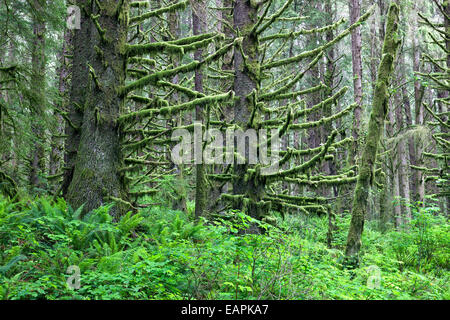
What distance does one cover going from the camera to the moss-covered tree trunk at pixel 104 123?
6945 millimetres

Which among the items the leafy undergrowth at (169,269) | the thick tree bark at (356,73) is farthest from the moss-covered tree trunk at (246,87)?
the thick tree bark at (356,73)

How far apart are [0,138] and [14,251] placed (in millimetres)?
4339

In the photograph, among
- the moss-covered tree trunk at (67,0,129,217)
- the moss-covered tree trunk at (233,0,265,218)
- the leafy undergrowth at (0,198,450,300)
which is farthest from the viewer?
the moss-covered tree trunk at (233,0,265,218)

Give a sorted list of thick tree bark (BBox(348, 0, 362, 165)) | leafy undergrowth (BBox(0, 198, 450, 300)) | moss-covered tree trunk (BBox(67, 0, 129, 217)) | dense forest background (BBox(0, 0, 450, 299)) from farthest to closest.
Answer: thick tree bark (BBox(348, 0, 362, 165))
moss-covered tree trunk (BBox(67, 0, 129, 217))
dense forest background (BBox(0, 0, 450, 299))
leafy undergrowth (BBox(0, 198, 450, 300))

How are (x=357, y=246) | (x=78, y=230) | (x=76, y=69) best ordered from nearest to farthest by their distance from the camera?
(x=78, y=230) < (x=357, y=246) < (x=76, y=69)

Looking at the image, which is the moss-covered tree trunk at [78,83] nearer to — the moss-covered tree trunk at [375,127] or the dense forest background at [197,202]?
the dense forest background at [197,202]

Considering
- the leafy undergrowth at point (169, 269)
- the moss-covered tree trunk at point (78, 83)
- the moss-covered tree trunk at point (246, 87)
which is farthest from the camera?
the moss-covered tree trunk at point (78, 83)

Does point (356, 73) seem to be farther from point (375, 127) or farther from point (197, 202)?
point (197, 202)

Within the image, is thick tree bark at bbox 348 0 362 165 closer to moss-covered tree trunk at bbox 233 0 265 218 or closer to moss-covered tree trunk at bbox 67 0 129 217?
moss-covered tree trunk at bbox 233 0 265 218

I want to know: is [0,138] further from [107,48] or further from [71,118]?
[107,48]

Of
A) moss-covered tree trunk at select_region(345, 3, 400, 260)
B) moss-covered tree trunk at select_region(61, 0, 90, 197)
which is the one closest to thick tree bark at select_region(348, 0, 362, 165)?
moss-covered tree trunk at select_region(345, 3, 400, 260)

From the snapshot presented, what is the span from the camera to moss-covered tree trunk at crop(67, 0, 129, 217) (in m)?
6.95

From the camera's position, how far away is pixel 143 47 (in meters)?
7.38
